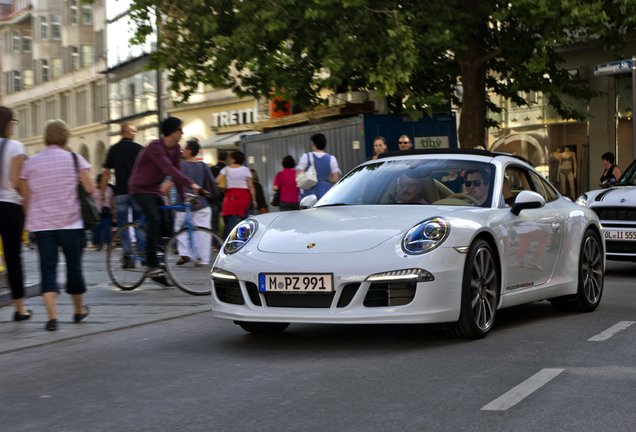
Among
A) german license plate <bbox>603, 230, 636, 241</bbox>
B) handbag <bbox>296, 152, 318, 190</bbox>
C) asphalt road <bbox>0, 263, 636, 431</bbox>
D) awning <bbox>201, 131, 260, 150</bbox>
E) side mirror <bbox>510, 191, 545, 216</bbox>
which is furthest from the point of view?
awning <bbox>201, 131, 260, 150</bbox>

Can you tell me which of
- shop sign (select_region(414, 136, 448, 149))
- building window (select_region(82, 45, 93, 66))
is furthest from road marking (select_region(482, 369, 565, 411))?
building window (select_region(82, 45, 93, 66))

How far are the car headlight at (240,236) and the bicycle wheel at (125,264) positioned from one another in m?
3.67

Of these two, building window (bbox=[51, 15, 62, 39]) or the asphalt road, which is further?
building window (bbox=[51, 15, 62, 39])

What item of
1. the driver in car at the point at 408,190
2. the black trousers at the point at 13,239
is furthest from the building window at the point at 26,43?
the driver in car at the point at 408,190

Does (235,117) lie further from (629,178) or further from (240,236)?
(240,236)

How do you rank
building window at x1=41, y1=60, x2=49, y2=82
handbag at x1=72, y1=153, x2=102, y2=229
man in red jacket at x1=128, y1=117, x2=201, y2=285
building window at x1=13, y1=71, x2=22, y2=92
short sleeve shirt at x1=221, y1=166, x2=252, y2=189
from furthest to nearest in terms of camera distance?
building window at x1=13, y1=71, x2=22, y2=92, building window at x1=41, y1=60, x2=49, y2=82, short sleeve shirt at x1=221, y1=166, x2=252, y2=189, man in red jacket at x1=128, y1=117, x2=201, y2=285, handbag at x1=72, y1=153, x2=102, y2=229

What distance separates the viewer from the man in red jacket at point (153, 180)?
10227 mm

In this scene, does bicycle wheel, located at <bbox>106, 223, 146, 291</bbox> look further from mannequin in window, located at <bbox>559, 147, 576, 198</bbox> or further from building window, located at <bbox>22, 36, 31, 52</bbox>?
building window, located at <bbox>22, 36, 31, 52</bbox>

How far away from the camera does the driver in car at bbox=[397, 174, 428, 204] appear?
7.42 metres

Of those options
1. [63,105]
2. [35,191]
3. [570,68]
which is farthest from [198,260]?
[63,105]

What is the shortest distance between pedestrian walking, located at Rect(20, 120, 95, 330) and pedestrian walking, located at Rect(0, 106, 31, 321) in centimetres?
26

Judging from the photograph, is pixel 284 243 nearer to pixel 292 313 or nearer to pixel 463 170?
pixel 292 313

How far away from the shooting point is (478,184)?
7484 millimetres

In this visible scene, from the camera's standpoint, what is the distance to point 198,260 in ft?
33.9
